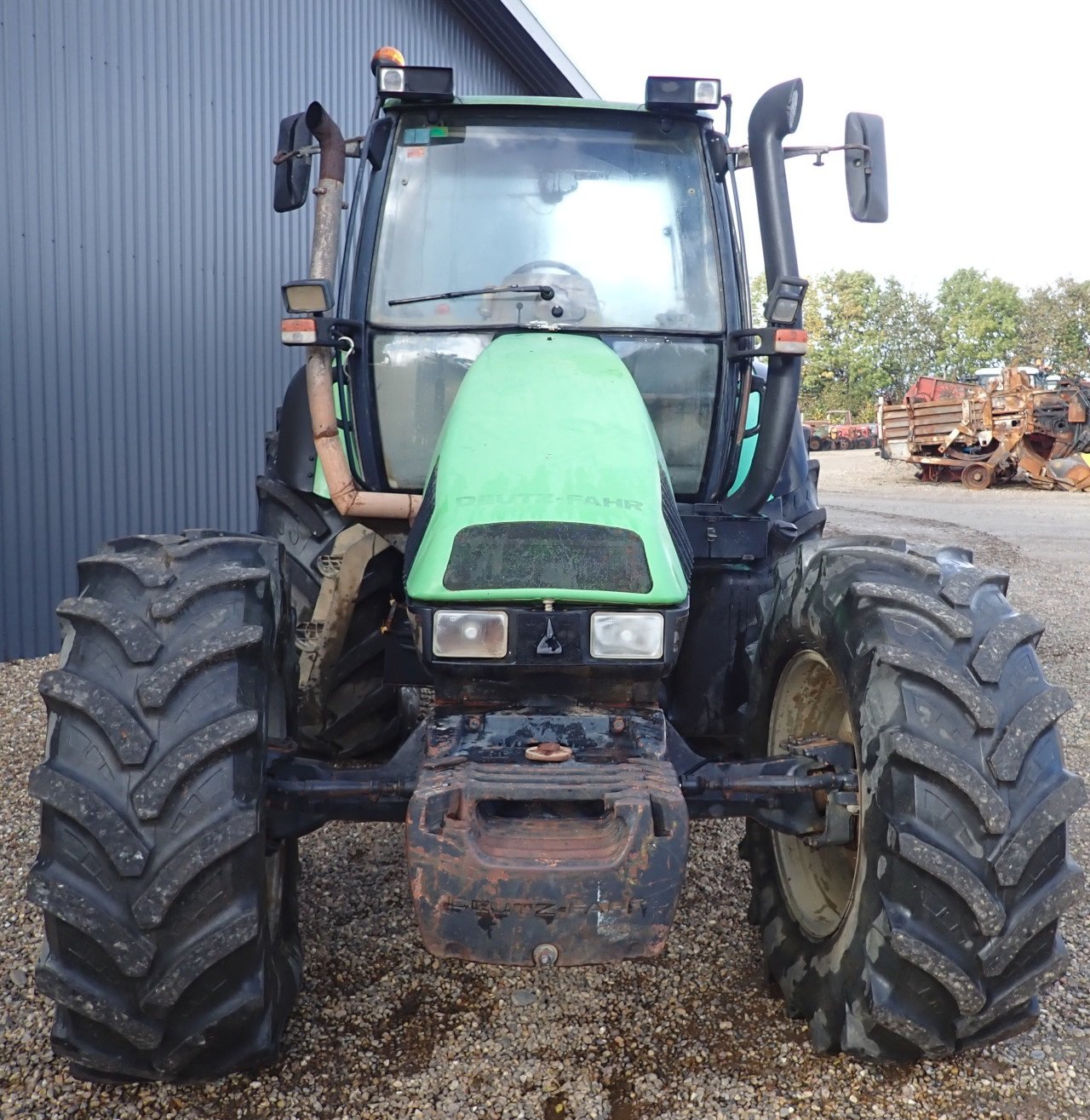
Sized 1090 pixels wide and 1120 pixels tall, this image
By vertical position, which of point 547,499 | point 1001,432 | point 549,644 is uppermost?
point 1001,432

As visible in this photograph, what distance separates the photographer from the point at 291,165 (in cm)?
335

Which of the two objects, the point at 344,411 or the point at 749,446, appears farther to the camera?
the point at 749,446

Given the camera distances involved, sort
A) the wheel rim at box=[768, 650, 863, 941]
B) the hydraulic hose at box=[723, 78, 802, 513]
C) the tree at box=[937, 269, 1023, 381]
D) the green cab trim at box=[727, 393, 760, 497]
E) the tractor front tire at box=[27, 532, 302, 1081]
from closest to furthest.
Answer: the tractor front tire at box=[27, 532, 302, 1081]
the wheel rim at box=[768, 650, 863, 941]
the hydraulic hose at box=[723, 78, 802, 513]
the green cab trim at box=[727, 393, 760, 497]
the tree at box=[937, 269, 1023, 381]

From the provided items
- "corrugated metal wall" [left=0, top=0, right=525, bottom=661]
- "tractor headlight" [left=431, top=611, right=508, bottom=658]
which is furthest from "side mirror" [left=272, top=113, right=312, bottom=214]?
"corrugated metal wall" [left=0, top=0, right=525, bottom=661]

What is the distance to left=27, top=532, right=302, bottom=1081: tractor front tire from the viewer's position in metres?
1.97

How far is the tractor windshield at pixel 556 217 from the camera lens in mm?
3326

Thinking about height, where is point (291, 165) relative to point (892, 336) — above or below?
below

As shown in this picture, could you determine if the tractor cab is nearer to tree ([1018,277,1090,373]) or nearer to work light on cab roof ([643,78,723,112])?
work light on cab roof ([643,78,723,112])

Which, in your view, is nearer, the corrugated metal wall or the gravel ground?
the gravel ground

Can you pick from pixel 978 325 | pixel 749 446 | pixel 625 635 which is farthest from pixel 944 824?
pixel 978 325

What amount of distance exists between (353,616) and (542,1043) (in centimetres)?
165

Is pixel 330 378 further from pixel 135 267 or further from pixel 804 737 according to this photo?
pixel 135 267

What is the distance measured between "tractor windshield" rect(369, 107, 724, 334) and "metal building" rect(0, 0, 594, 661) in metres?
3.07

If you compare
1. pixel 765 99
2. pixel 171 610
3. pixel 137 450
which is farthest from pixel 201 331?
pixel 171 610
